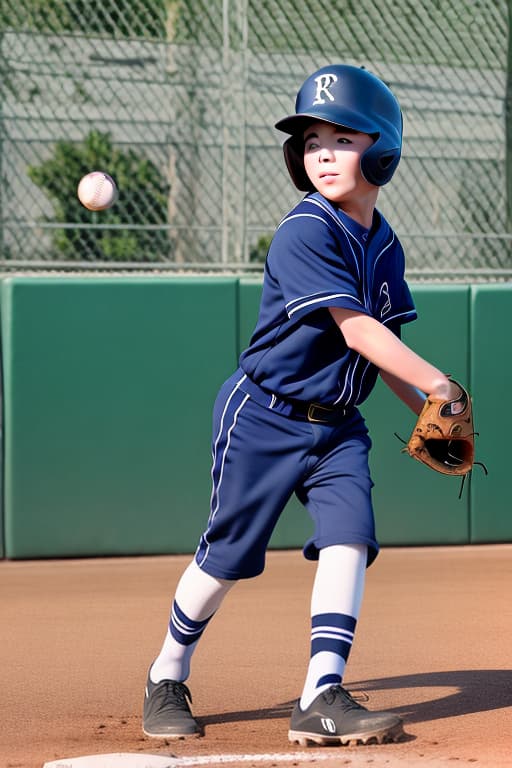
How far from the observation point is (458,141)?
6695mm

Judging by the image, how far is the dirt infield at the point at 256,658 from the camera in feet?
10.7

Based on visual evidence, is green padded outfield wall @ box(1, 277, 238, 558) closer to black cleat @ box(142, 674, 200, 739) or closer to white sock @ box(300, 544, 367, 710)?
black cleat @ box(142, 674, 200, 739)

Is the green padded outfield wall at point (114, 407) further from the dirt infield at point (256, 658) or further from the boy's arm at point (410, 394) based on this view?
the boy's arm at point (410, 394)

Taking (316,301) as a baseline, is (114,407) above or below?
above

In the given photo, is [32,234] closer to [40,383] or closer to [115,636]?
[40,383]

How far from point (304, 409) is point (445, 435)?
0.40 m

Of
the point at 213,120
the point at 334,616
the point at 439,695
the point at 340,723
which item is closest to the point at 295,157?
the point at 334,616

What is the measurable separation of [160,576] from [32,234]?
178 centimetres

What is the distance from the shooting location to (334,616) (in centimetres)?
325

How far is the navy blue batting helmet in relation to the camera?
131 inches

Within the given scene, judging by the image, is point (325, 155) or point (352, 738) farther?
point (325, 155)

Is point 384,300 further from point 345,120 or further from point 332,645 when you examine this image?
point 332,645

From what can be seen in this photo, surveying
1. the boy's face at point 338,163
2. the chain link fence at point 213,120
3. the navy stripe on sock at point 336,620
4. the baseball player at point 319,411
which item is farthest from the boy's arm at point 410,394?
the chain link fence at point 213,120

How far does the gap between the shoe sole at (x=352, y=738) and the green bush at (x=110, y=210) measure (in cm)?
342
